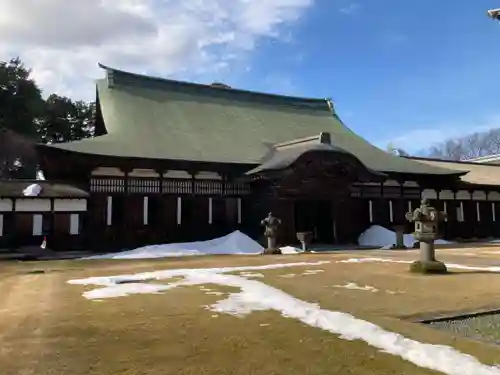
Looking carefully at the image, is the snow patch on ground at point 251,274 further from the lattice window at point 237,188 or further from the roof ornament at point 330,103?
the roof ornament at point 330,103

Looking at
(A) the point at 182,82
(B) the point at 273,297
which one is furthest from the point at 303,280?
(A) the point at 182,82

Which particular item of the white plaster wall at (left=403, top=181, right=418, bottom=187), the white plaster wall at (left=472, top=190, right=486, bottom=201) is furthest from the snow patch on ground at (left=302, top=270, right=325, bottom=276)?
the white plaster wall at (left=472, top=190, right=486, bottom=201)

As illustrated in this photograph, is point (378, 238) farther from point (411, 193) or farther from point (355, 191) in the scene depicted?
point (411, 193)

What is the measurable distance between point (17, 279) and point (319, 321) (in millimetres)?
7817

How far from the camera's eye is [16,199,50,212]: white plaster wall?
668 inches

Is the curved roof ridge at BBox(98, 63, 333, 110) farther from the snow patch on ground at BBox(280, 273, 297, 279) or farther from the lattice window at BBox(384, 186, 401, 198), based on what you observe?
the snow patch on ground at BBox(280, 273, 297, 279)

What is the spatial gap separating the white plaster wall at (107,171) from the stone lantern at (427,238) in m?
12.6

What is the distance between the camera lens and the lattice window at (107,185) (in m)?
18.1

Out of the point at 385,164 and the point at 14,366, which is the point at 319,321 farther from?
the point at 385,164

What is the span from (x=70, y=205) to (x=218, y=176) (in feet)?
21.5

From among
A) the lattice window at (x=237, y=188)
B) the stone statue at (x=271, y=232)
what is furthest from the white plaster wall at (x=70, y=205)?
the stone statue at (x=271, y=232)

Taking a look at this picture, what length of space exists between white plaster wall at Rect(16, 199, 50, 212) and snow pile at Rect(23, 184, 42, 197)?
0.32 metres

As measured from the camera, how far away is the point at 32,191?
16906 mm

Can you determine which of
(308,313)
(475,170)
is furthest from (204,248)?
(475,170)
